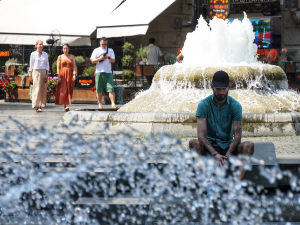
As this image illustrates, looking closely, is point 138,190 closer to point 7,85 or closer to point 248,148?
point 248,148

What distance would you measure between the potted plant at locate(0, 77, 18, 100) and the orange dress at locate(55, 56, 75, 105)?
5.29 meters

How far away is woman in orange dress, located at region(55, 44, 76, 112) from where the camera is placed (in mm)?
11875

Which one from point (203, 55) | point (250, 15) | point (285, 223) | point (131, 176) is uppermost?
point (250, 15)

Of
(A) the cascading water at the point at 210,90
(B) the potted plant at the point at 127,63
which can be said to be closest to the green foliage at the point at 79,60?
(B) the potted plant at the point at 127,63

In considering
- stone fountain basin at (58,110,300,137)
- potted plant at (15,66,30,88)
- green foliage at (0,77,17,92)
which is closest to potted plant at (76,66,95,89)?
potted plant at (15,66,30,88)

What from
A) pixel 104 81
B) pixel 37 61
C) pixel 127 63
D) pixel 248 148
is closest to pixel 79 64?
A: pixel 127 63

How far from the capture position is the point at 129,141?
469 centimetres

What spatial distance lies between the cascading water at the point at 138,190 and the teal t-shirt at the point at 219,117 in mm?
319

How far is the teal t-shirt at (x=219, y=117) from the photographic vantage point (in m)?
4.64

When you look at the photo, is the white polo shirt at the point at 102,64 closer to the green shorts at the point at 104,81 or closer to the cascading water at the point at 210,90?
the green shorts at the point at 104,81

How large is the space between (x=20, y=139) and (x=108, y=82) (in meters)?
6.66

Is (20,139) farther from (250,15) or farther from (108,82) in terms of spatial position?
(250,15)

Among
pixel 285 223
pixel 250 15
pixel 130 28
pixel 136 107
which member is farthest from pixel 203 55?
pixel 250 15

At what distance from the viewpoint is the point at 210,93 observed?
25.8ft
